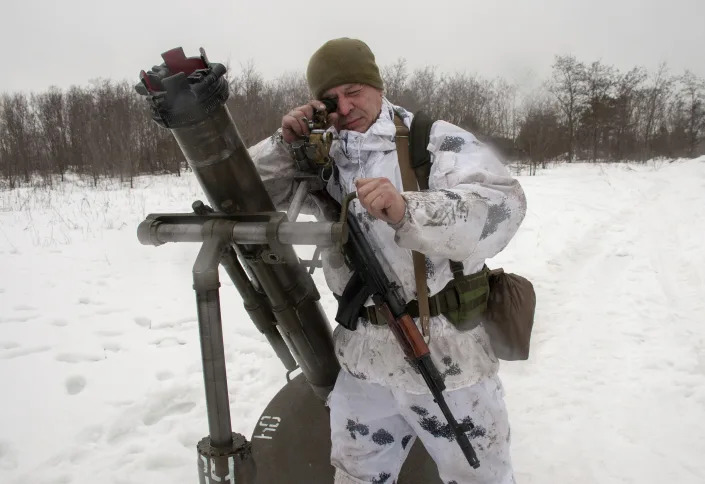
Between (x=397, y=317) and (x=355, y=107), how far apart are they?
28.5 inches

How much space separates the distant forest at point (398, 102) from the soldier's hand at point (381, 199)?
12.1 m

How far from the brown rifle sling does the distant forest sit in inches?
459

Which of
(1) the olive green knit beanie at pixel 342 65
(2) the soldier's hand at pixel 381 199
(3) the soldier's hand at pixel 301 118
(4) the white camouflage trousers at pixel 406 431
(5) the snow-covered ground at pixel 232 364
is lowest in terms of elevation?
(5) the snow-covered ground at pixel 232 364

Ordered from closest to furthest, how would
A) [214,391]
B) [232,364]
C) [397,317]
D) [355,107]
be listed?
[214,391] → [397,317] → [355,107] → [232,364]

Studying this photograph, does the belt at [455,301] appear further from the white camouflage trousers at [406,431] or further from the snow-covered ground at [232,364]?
the snow-covered ground at [232,364]

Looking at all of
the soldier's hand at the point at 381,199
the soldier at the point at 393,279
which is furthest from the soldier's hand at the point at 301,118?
the soldier's hand at the point at 381,199

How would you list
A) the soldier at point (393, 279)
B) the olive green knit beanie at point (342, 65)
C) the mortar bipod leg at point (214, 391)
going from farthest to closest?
the olive green knit beanie at point (342, 65) < the soldier at point (393, 279) < the mortar bipod leg at point (214, 391)

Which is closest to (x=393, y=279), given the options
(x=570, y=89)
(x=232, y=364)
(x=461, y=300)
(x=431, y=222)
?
(x=461, y=300)

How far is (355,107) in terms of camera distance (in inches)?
65.4

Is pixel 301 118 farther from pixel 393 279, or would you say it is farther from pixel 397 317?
pixel 397 317

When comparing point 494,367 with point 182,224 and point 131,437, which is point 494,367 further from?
point 131,437

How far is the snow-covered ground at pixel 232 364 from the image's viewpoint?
2605 mm

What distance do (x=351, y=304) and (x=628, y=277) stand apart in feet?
16.0

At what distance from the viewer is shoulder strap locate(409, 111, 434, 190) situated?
1.56m
